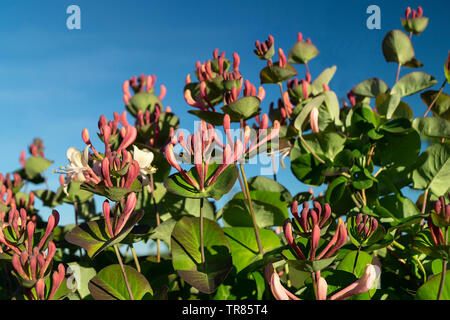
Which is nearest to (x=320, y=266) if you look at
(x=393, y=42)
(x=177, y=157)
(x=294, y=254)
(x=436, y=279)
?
(x=294, y=254)

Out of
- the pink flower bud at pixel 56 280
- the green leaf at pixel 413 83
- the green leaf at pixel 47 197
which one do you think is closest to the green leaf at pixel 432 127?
the green leaf at pixel 413 83

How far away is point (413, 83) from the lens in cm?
155

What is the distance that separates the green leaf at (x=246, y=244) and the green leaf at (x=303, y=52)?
0.85 metres

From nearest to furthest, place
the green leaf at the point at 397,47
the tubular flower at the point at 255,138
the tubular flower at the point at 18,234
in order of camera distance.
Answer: the tubular flower at the point at 18,234
the tubular flower at the point at 255,138
the green leaf at the point at 397,47

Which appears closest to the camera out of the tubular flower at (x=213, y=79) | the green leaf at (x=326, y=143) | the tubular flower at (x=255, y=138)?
the tubular flower at (x=255, y=138)

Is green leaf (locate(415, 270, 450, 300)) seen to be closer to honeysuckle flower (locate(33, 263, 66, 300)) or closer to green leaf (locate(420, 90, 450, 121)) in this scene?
honeysuckle flower (locate(33, 263, 66, 300))

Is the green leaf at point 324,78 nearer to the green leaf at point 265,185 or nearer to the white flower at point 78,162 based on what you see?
the green leaf at point 265,185

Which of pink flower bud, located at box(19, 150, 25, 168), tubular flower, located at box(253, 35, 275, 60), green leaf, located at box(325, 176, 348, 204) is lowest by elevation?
green leaf, located at box(325, 176, 348, 204)

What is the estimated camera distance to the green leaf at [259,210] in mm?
1275

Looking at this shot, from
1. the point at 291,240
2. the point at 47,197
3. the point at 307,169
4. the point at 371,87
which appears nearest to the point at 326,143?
the point at 307,169

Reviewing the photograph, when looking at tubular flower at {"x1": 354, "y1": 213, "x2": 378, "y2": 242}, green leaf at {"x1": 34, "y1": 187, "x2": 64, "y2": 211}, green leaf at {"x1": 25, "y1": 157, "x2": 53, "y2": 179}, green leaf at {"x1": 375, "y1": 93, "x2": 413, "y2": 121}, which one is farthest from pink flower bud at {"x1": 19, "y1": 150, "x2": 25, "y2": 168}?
tubular flower at {"x1": 354, "y1": 213, "x2": 378, "y2": 242}

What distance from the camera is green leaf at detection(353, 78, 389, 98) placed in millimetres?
1646

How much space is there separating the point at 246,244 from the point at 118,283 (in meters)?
0.36

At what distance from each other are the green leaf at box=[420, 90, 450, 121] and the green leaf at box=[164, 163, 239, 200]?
94 centimetres
